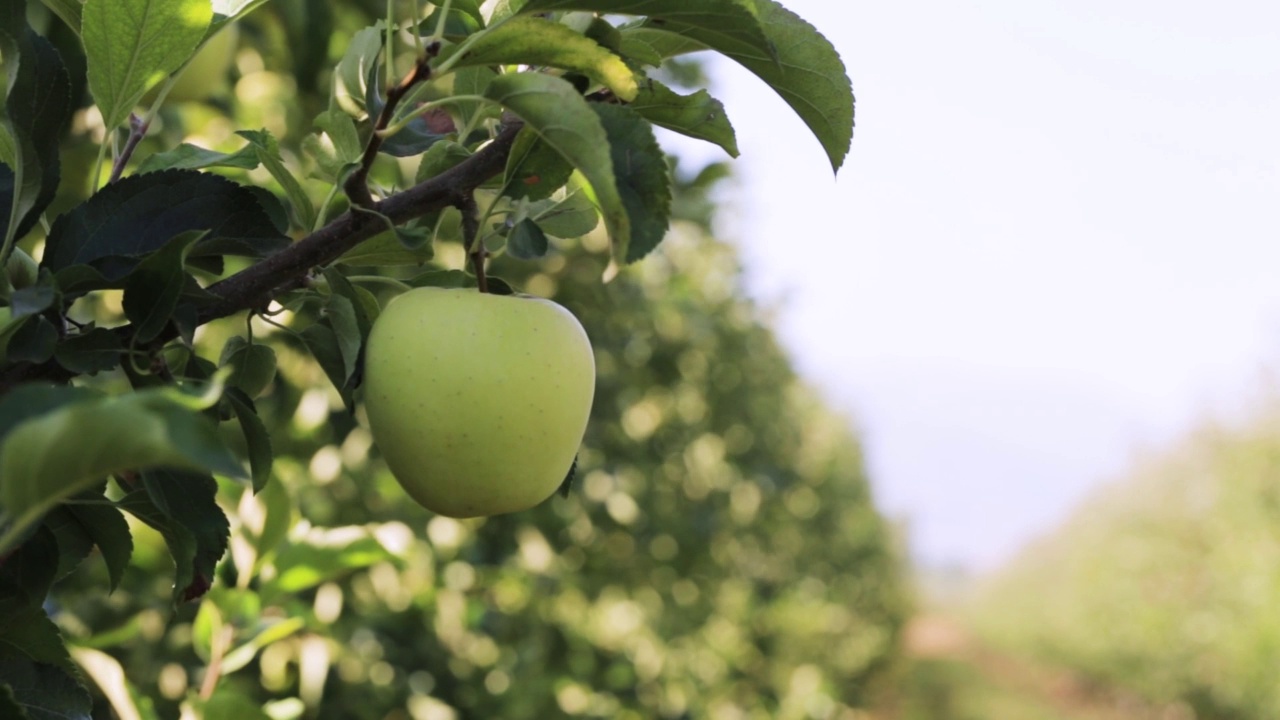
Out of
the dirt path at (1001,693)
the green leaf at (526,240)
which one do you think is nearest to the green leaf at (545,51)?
the green leaf at (526,240)

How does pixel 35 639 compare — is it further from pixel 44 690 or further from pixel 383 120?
pixel 383 120

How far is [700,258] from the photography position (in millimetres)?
4172

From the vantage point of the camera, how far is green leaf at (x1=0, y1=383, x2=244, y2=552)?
292 millimetres

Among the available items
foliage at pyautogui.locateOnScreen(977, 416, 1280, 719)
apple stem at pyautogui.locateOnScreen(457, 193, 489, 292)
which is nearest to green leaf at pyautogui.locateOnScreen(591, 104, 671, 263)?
apple stem at pyautogui.locateOnScreen(457, 193, 489, 292)

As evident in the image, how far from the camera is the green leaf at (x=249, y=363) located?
59 centimetres

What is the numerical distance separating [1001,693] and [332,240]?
15.6 meters

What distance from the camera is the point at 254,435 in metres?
0.56

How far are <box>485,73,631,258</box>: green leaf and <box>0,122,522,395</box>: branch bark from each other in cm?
7

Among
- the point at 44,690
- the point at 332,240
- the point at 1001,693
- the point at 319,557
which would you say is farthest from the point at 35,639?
the point at 1001,693

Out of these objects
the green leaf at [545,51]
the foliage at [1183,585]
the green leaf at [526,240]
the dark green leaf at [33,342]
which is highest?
the green leaf at [545,51]

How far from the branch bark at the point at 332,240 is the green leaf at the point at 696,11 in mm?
68

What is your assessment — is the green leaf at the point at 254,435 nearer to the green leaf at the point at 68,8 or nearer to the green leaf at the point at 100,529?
the green leaf at the point at 100,529

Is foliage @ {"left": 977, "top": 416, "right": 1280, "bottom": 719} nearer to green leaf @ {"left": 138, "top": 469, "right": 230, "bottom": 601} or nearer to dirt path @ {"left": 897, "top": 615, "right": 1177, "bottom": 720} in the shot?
dirt path @ {"left": 897, "top": 615, "right": 1177, "bottom": 720}

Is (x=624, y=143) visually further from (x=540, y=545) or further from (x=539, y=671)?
(x=540, y=545)
